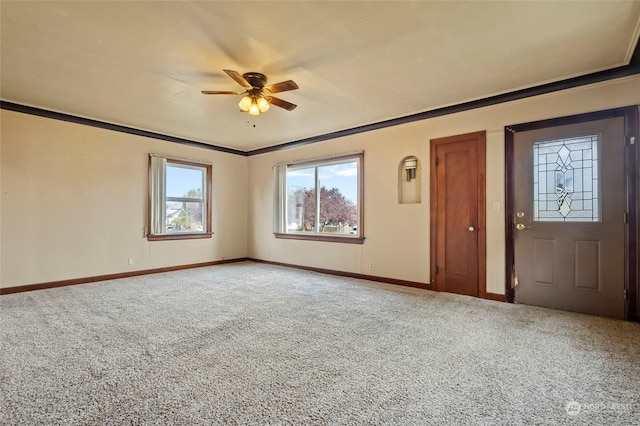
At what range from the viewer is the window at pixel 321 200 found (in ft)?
18.4

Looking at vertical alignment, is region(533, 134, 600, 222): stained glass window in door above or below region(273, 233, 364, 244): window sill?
above

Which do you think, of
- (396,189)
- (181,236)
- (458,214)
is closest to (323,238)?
(396,189)

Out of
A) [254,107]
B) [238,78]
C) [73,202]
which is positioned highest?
[238,78]

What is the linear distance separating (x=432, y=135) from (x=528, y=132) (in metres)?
1.21

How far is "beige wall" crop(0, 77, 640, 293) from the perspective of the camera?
4035 mm

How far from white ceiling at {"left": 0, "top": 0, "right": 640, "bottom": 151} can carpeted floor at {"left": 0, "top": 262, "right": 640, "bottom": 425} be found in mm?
2609

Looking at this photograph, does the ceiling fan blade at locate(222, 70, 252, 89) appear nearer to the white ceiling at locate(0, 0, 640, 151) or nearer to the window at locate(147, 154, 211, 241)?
the white ceiling at locate(0, 0, 640, 151)

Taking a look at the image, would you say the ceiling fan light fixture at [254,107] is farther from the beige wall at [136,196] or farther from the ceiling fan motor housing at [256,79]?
the beige wall at [136,196]

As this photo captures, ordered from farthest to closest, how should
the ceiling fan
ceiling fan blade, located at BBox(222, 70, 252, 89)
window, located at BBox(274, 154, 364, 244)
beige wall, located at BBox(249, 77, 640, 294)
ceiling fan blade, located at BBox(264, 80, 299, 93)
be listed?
window, located at BBox(274, 154, 364, 244)
beige wall, located at BBox(249, 77, 640, 294)
the ceiling fan
ceiling fan blade, located at BBox(264, 80, 299, 93)
ceiling fan blade, located at BBox(222, 70, 252, 89)

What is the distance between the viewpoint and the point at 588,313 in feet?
11.3

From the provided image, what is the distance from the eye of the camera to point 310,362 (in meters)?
2.33

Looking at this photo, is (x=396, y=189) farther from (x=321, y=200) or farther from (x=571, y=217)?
(x=571, y=217)

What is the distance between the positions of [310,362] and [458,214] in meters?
3.06

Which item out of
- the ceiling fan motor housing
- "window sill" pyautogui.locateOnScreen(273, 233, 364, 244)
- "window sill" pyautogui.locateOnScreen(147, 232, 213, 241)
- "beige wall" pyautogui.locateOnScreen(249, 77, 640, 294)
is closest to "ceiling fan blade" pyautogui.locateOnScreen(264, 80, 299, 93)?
the ceiling fan motor housing
